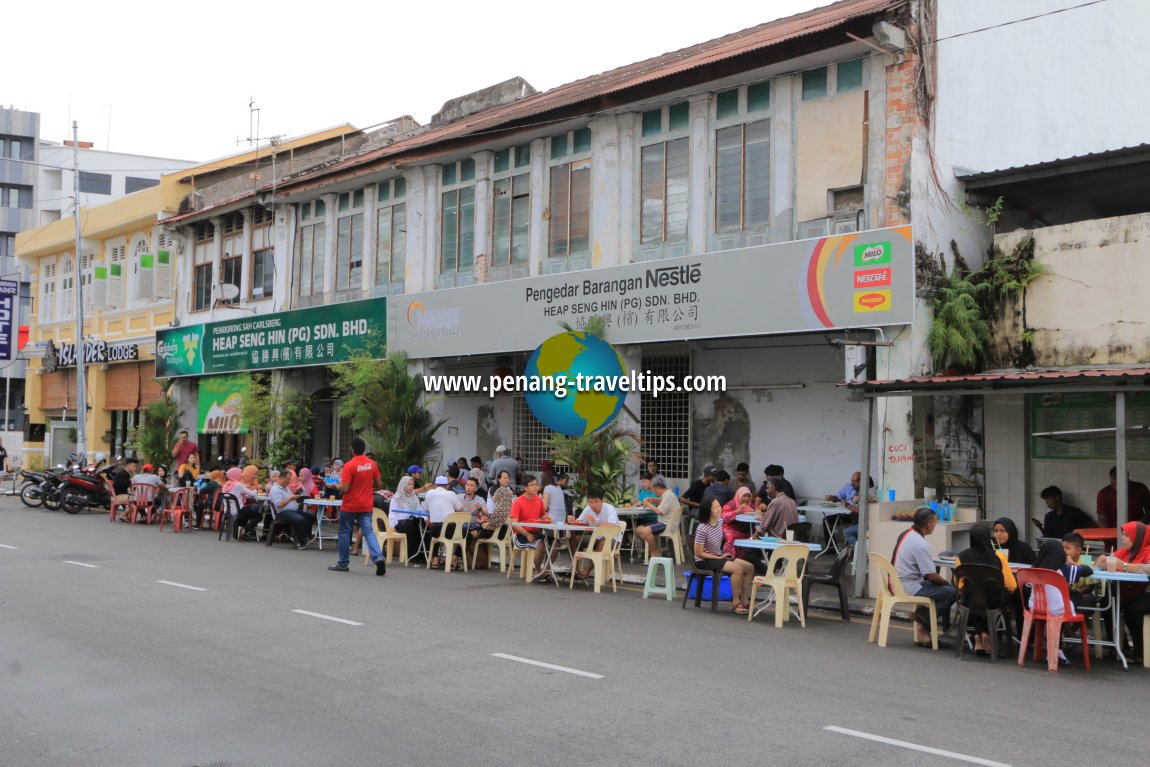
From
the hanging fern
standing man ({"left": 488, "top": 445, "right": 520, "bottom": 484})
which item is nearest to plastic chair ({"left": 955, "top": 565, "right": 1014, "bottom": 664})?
the hanging fern

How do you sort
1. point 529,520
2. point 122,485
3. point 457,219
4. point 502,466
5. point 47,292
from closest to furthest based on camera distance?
point 529,520 → point 502,466 → point 457,219 → point 122,485 → point 47,292

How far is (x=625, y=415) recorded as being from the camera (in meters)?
18.3

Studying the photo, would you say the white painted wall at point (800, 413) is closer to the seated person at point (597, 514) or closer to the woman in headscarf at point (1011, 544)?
the seated person at point (597, 514)

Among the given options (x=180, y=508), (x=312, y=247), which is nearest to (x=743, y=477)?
(x=180, y=508)

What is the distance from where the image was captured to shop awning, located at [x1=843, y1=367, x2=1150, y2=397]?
1042cm

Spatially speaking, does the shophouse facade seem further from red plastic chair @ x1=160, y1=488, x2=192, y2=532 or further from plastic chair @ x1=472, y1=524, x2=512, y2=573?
red plastic chair @ x1=160, y1=488, x2=192, y2=532

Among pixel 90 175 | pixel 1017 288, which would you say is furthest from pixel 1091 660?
pixel 90 175

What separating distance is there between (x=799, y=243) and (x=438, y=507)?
6.46m

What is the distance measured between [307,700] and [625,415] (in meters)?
11.6

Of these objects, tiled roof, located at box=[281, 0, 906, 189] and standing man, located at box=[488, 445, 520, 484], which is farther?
standing man, located at box=[488, 445, 520, 484]

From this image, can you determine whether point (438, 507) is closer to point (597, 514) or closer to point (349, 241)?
point (597, 514)

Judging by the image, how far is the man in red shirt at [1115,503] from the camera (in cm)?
1288

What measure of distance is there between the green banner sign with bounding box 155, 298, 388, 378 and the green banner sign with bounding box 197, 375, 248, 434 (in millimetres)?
353

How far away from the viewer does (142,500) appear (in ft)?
74.2
